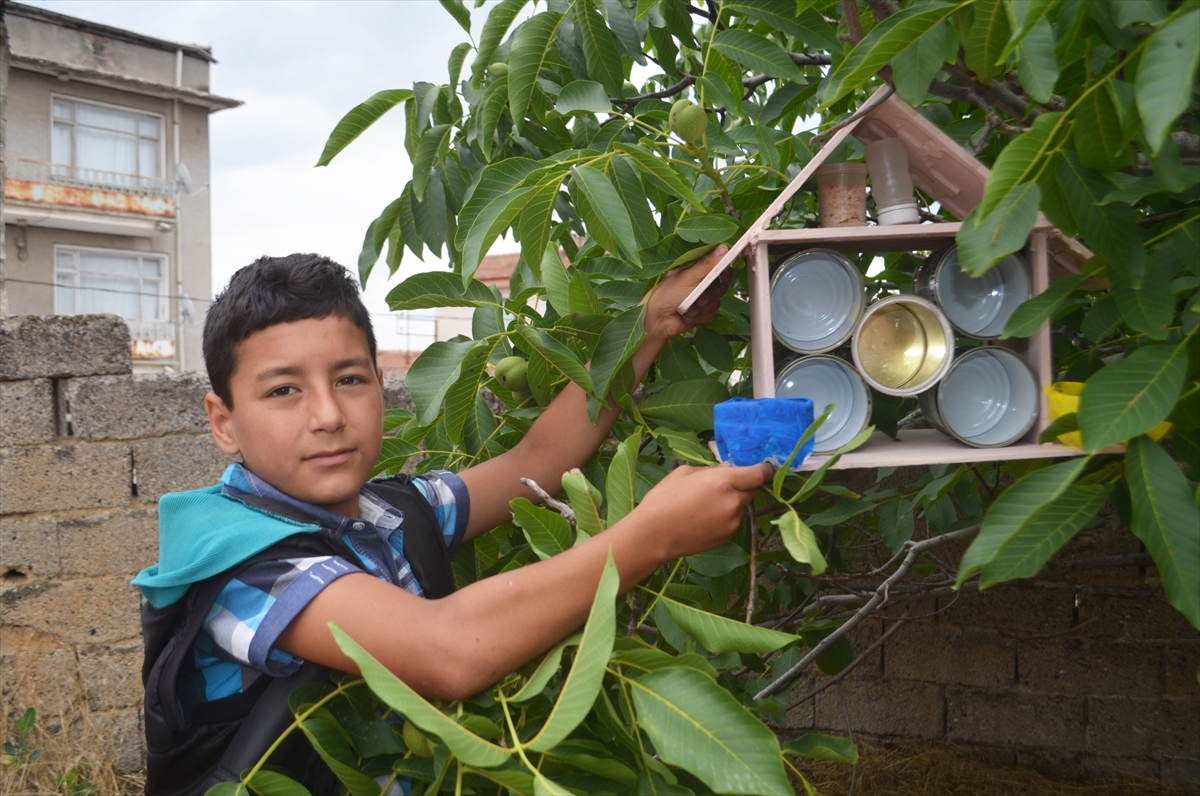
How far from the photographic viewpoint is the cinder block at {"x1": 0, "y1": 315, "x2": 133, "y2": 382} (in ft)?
10.00

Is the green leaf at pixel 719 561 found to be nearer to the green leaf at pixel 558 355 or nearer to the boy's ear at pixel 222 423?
the green leaf at pixel 558 355

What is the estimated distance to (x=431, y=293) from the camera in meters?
1.34

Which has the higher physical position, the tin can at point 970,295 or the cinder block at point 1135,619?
the tin can at point 970,295

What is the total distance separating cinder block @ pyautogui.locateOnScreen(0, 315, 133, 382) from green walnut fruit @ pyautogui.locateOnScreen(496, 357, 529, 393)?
224cm

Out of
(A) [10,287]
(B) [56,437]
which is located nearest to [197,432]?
(B) [56,437]

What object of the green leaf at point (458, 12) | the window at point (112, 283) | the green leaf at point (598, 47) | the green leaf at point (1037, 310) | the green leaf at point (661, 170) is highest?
the window at point (112, 283)

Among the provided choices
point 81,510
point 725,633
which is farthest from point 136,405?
point 725,633

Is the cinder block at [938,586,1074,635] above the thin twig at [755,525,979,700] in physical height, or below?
below

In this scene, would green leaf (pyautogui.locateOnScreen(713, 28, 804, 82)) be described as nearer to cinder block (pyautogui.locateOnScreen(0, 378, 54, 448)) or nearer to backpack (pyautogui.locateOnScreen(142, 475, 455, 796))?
backpack (pyautogui.locateOnScreen(142, 475, 455, 796))

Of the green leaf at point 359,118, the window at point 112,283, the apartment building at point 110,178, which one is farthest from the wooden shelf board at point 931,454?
the window at point 112,283

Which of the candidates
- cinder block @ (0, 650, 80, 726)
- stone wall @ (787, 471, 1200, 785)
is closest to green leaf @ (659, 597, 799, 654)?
stone wall @ (787, 471, 1200, 785)

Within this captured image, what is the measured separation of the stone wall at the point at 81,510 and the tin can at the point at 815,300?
2.49 m

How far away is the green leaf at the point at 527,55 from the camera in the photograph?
1420mm

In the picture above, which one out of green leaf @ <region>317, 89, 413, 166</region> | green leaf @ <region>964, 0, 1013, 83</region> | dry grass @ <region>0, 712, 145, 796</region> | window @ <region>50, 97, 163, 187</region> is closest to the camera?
green leaf @ <region>964, 0, 1013, 83</region>
